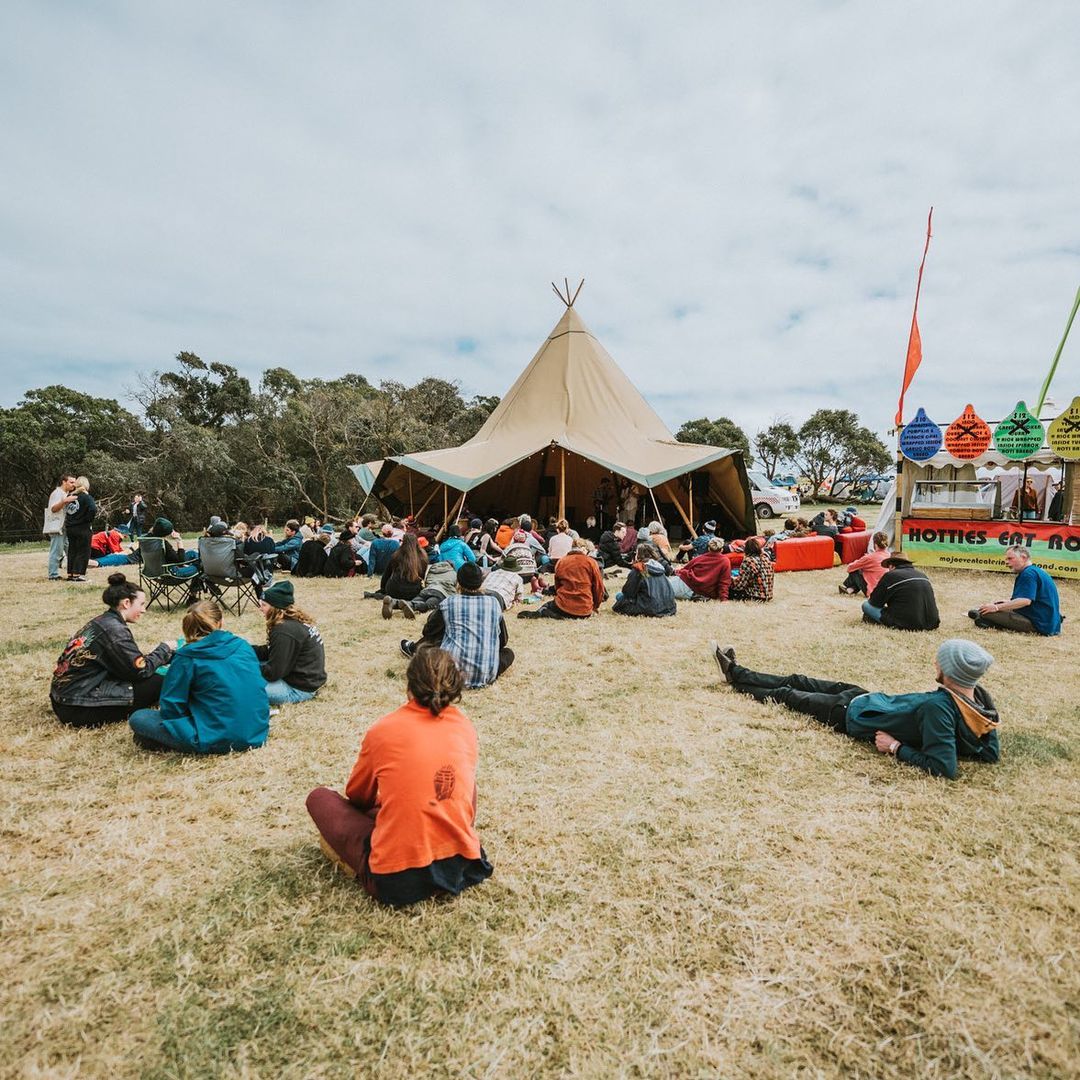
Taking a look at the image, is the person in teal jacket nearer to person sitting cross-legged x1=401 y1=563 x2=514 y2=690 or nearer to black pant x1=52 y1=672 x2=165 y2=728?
black pant x1=52 y1=672 x2=165 y2=728

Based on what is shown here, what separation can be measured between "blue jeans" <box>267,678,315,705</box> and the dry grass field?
26 centimetres

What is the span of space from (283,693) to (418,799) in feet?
8.51

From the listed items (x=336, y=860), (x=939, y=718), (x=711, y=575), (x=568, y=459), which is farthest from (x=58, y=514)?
(x=568, y=459)

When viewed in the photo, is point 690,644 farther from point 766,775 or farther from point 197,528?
point 197,528

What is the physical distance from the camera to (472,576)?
4.68m

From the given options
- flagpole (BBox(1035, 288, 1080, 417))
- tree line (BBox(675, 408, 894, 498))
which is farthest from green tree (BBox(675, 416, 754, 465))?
flagpole (BBox(1035, 288, 1080, 417))

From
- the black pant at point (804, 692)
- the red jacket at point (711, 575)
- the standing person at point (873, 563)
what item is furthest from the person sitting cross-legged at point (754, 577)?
the black pant at point (804, 692)

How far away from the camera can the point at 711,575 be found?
8008 mm

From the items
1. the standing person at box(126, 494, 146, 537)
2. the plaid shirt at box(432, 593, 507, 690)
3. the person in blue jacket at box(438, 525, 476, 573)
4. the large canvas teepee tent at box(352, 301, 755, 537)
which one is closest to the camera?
the plaid shirt at box(432, 593, 507, 690)

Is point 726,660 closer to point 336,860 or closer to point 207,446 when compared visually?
point 336,860

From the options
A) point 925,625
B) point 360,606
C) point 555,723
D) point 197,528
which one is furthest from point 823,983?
point 197,528

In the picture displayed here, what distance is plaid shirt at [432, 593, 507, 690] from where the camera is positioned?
15.1ft

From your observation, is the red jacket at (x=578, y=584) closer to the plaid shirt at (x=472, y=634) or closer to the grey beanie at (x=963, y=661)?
the plaid shirt at (x=472, y=634)

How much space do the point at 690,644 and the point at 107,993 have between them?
504cm
